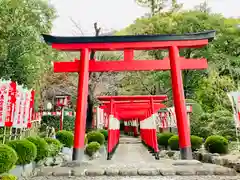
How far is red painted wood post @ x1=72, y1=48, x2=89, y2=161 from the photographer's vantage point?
9.95 metres

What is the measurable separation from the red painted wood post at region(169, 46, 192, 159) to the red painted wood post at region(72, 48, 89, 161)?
3.23 m

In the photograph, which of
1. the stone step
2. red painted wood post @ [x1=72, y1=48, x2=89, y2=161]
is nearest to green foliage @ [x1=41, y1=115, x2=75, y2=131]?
red painted wood post @ [x1=72, y1=48, x2=89, y2=161]

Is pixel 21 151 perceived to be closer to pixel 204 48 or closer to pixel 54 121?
pixel 54 121

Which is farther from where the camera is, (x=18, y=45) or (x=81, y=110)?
(x=18, y=45)

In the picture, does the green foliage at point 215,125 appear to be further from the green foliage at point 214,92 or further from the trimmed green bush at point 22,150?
the trimmed green bush at point 22,150

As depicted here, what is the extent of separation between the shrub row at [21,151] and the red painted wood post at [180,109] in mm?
4634

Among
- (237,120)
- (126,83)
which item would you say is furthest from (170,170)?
(126,83)

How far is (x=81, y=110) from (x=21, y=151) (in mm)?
2929

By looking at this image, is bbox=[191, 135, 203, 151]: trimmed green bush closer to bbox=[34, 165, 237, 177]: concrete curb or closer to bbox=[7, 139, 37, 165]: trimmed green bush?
bbox=[34, 165, 237, 177]: concrete curb

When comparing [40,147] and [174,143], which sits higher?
[174,143]

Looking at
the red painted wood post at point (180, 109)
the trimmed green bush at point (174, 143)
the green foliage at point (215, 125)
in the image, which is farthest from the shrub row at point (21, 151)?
the green foliage at point (215, 125)

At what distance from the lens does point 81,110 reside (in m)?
10.2

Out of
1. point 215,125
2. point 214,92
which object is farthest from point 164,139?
point 214,92

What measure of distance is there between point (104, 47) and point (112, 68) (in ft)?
2.80
